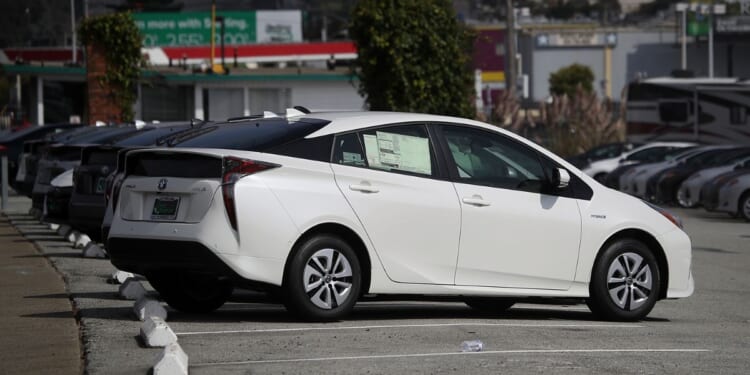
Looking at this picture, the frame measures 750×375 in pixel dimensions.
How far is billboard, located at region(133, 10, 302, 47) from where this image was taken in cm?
8794

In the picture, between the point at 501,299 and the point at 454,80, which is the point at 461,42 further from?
the point at 501,299

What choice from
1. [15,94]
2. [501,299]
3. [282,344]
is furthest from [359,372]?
[15,94]

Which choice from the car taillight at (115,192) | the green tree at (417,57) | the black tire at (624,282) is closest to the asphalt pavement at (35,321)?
the car taillight at (115,192)

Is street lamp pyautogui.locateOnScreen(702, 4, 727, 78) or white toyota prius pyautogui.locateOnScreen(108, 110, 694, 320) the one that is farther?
street lamp pyautogui.locateOnScreen(702, 4, 727, 78)

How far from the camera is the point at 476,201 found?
10.4 metres

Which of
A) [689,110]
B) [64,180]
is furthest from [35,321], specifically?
[689,110]

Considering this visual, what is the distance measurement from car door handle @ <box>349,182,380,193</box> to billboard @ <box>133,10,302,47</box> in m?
75.3

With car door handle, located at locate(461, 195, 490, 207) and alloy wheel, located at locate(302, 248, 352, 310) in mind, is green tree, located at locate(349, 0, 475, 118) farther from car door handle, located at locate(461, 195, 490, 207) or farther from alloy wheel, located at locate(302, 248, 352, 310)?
alloy wheel, located at locate(302, 248, 352, 310)

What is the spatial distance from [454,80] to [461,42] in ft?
3.09

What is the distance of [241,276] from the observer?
945 centimetres

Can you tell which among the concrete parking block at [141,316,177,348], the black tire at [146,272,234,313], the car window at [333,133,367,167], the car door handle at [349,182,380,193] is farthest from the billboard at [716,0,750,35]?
the concrete parking block at [141,316,177,348]

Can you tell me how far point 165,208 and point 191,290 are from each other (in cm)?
108

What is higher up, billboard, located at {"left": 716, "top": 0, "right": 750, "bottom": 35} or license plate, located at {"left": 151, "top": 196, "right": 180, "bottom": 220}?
billboard, located at {"left": 716, "top": 0, "right": 750, "bottom": 35}

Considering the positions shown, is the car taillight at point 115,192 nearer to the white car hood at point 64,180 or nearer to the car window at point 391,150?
the car window at point 391,150
